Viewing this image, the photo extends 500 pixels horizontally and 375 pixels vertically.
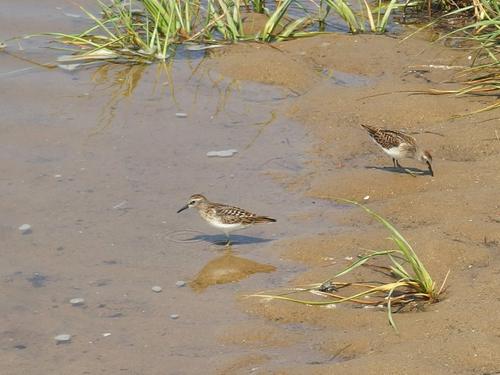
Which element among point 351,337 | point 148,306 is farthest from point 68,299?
point 351,337

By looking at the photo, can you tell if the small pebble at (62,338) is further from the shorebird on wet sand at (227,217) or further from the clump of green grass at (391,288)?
the shorebird on wet sand at (227,217)

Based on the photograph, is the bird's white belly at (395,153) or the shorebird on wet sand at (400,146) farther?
the bird's white belly at (395,153)

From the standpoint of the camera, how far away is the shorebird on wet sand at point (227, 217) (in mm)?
9500

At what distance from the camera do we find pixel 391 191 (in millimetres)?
10281

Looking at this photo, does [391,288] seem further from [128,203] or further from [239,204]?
[128,203]

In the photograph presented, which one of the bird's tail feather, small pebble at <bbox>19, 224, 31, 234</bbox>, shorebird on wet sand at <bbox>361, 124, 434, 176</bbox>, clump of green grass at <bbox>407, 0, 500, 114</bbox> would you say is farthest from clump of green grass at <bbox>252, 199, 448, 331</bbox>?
clump of green grass at <bbox>407, 0, 500, 114</bbox>

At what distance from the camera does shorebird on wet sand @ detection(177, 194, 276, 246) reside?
9500 millimetres

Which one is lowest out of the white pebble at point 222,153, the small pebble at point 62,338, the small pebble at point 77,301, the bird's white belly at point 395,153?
the small pebble at point 77,301

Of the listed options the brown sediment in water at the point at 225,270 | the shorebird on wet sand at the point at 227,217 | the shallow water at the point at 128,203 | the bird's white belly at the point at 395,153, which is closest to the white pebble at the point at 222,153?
the shallow water at the point at 128,203

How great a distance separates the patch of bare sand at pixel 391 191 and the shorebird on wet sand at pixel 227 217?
38 centimetres

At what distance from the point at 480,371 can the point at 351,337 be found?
1.08 metres

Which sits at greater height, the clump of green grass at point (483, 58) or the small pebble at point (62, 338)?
the clump of green grass at point (483, 58)

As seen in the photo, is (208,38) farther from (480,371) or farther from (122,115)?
(480,371)

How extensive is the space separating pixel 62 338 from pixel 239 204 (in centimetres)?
276
